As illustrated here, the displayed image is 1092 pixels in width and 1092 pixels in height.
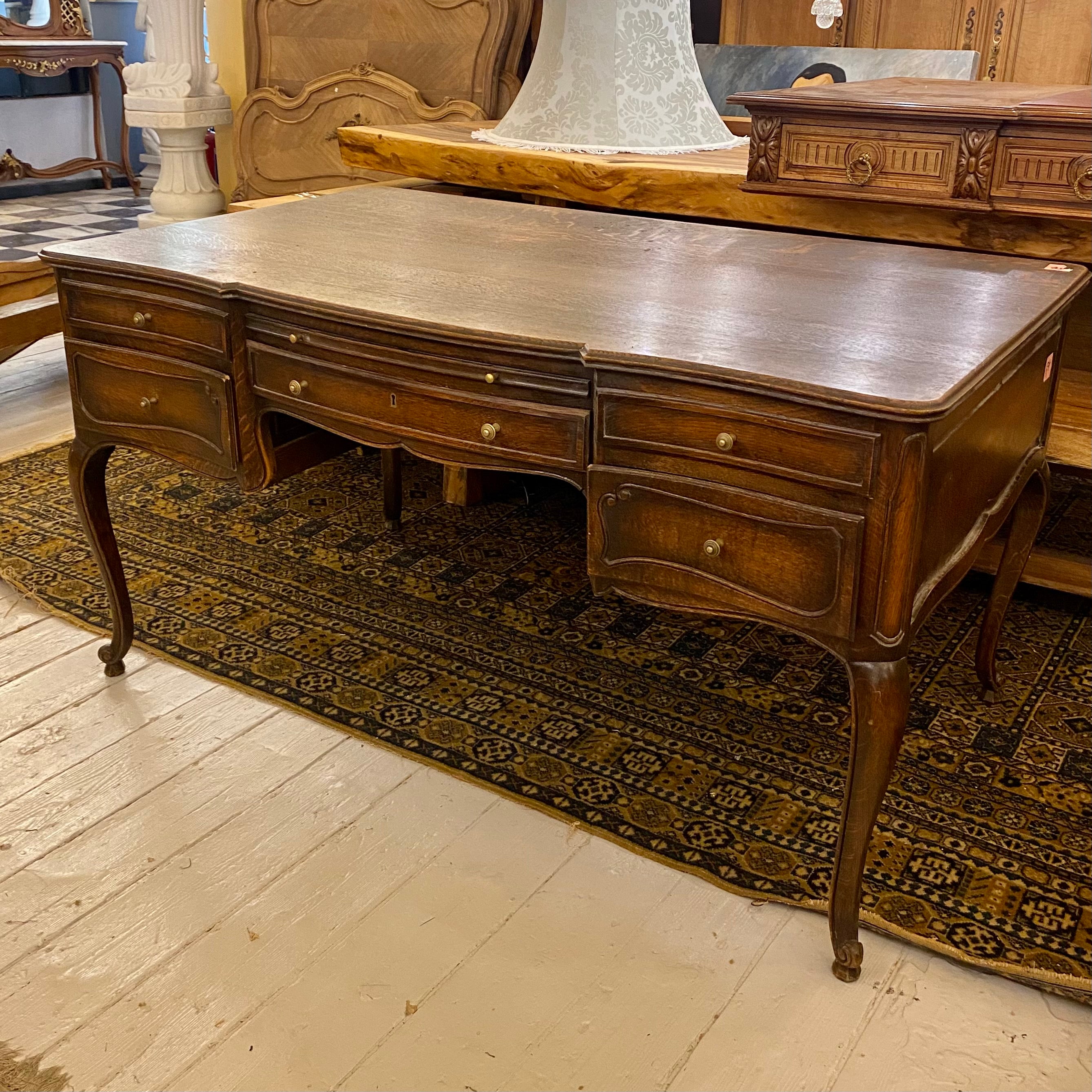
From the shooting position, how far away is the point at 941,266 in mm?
2088

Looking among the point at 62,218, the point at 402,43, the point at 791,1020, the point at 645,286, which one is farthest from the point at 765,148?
the point at 62,218

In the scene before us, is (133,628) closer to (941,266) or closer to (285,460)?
(285,460)

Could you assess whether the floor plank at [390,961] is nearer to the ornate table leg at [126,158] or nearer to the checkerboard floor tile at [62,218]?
the checkerboard floor tile at [62,218]

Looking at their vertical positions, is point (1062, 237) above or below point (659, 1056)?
above

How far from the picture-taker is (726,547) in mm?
1618

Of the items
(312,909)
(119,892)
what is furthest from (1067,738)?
(119,892)

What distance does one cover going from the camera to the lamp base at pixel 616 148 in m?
2.91

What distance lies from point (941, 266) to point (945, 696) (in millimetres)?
860

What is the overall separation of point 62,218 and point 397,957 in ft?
22.7

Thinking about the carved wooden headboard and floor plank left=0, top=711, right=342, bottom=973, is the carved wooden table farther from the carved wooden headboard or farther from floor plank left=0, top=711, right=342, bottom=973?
floor plank left=0, top=711, right=342, bottom=973

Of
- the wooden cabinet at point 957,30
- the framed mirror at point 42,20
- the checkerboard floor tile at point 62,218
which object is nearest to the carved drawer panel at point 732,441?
the wooden cabinet at point 957,30

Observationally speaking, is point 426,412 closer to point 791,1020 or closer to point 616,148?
point 791,1020

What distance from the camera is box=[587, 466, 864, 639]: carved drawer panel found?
153 centimetres

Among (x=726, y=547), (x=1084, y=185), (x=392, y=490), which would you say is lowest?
(x=392, y=490)
